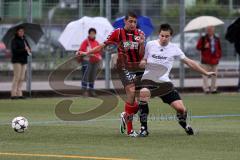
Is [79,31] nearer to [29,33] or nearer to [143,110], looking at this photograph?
[29,33]

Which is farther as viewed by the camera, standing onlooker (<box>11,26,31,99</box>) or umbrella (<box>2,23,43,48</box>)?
umbrella (<box>2,23,43,48</box>)

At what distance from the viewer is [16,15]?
92.3ft

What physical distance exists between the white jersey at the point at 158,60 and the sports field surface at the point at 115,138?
1.05 meters

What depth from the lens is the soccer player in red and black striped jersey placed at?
591 inches

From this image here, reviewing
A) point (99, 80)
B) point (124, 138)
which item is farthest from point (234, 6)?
point (124, 138)

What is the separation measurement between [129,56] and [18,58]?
35.4ft

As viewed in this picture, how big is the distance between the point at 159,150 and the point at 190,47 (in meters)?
20.6

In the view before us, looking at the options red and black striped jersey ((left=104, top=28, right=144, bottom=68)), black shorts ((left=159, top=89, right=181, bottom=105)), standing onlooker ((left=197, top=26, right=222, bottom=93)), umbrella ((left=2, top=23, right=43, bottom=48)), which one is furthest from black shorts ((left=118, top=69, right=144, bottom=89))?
standing onlooker ((left=197, top=26, right=222, bottom=93))

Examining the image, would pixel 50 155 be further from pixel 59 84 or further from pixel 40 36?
pixel 40 36

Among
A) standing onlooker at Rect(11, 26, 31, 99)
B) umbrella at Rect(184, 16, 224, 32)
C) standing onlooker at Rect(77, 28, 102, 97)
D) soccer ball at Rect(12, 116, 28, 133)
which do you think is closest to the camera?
soccer ball at Rect(12, 116, 28, 133)

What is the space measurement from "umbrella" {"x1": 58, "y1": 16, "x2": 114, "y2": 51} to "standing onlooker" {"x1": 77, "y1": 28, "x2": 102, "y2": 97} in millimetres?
1379

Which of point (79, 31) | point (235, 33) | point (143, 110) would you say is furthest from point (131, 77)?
point (235, 33)

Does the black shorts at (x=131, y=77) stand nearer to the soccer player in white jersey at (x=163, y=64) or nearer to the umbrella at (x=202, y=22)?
the soccer player in white jersey at (x=163, y=64)

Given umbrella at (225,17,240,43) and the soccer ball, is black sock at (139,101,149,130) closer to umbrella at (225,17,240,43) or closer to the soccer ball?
the soccer ball
